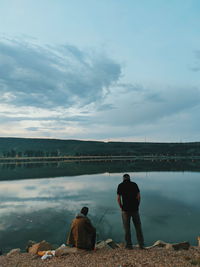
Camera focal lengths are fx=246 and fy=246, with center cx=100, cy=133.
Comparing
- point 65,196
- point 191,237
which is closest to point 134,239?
point 191,237

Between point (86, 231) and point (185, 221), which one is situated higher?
point (86, 231)

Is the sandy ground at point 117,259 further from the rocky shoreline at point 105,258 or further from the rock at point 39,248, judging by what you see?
the rock at point 39,248

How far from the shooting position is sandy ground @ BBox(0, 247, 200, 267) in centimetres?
852

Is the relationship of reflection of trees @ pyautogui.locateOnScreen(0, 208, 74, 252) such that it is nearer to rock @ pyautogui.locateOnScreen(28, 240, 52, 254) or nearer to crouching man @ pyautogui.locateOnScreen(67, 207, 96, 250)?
rock @ pyautogui.locateOnScreen(28, 240, 52, 254)

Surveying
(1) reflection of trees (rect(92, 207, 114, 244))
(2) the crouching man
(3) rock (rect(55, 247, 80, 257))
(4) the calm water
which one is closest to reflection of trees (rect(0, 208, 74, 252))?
(4) the calm water

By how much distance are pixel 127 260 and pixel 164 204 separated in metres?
17.1

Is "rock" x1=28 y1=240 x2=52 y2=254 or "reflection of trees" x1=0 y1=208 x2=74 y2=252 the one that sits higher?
"rock" x1=28 y1=240 x2=52 y2=254

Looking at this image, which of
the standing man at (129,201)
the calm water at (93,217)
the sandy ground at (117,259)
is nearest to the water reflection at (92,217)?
the calm water at (93,217)

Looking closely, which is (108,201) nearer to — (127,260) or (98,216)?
(98,216)

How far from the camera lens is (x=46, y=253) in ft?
35.0

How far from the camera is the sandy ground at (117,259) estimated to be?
852 centimetres

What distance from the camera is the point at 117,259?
9070 millimetres

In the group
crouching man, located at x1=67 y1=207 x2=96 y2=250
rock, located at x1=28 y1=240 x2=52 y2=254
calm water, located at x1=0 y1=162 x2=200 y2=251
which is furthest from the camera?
calm water, located at x1=0 y1=162 x2=200 y2=251

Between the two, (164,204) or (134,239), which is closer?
(134,239)
